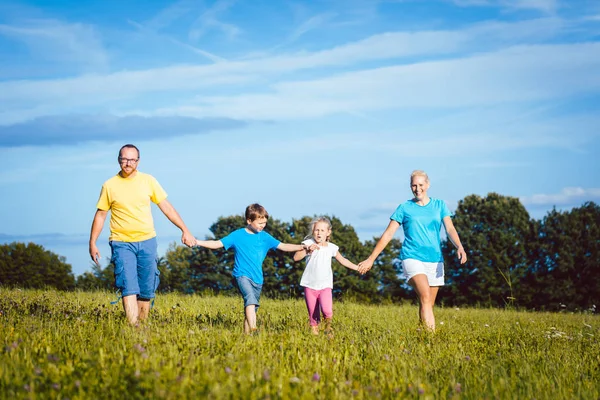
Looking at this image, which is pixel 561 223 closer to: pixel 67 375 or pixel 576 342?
pixel 576 342

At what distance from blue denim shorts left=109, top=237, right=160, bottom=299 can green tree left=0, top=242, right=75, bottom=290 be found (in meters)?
31.8

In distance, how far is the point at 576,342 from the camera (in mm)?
8859

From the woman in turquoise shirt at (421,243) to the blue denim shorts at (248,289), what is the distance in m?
1.66

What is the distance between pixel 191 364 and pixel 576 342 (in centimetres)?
609

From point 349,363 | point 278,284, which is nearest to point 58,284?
point 278,284

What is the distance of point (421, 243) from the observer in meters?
8.94

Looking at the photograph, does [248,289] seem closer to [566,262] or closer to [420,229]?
[420,229]

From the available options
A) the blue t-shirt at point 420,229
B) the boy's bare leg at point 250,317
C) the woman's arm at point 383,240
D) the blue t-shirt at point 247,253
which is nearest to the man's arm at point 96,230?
the blue t-shirt at point 247,253

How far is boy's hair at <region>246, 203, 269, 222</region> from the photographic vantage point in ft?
27.8

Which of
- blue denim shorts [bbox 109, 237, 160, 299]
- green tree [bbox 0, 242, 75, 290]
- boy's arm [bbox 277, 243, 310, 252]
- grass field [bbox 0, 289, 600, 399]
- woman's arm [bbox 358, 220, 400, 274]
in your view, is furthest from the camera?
green tree [bbox 0, 242, 75, 290]

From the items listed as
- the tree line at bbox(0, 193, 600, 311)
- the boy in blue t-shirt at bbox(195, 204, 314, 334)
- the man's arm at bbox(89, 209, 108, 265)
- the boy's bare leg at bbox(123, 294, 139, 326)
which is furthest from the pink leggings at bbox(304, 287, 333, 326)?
the tree line at bbox(0, 193, 600, 311)

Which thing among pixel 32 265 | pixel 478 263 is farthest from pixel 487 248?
pixel 32 265

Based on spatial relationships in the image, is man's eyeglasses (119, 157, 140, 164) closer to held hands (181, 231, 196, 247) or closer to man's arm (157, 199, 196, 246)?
man's arm (157, 199, 196, 246)

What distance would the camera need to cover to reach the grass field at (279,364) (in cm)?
458
